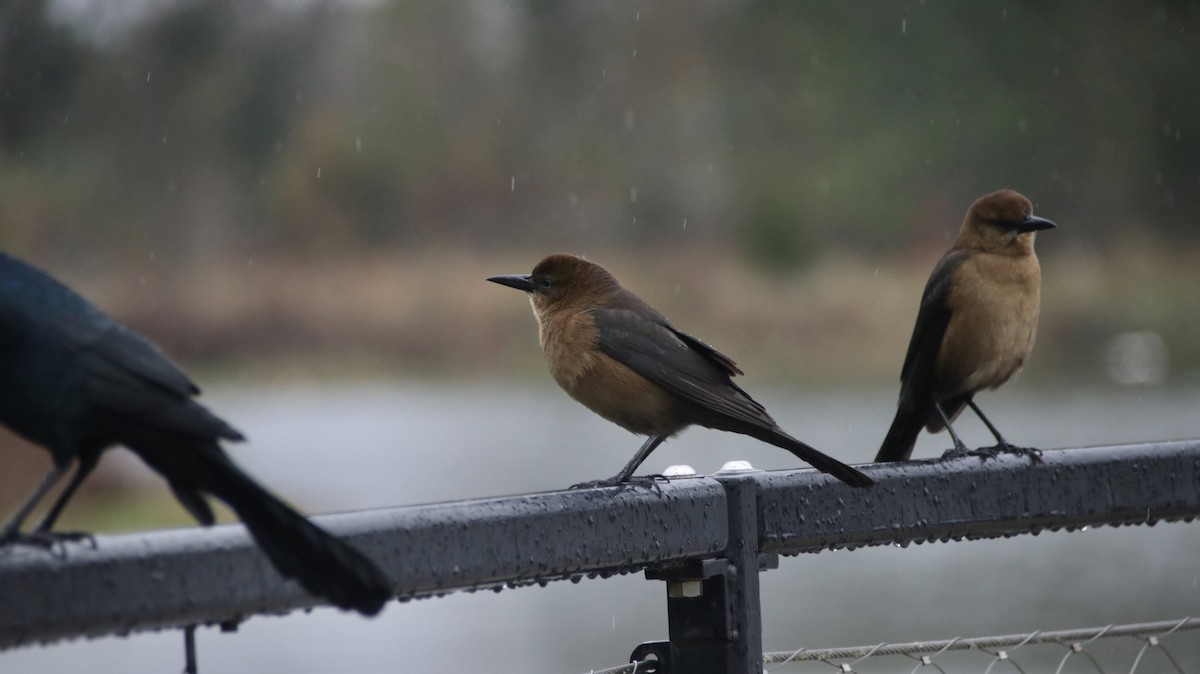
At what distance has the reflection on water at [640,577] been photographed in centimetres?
1249

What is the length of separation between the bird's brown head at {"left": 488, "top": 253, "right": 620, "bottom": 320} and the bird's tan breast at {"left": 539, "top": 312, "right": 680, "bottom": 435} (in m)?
0.13

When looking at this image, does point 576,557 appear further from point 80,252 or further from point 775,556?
point 80,252

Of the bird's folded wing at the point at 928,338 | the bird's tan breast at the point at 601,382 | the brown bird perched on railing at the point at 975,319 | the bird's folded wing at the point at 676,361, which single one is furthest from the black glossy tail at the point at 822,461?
the bird's folded wing at the point at 928,338

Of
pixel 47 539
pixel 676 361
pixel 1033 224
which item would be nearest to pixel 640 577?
pixel 1033 224

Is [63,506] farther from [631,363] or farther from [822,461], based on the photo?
[631,363]

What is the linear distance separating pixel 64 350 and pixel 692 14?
1911 inches

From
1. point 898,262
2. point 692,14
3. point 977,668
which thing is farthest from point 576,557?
point 692,14

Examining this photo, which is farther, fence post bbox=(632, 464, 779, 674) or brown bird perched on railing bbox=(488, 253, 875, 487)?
brown bird perched on railing bbox=(488, 253, 875, 487)

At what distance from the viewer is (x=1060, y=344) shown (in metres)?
35.4

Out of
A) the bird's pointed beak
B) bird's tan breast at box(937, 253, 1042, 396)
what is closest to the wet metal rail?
bird's tan breast at box(937, 253, 1042, 396)

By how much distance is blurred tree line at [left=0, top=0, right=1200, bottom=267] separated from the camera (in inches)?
1491

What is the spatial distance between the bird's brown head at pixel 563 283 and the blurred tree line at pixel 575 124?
3191 cm

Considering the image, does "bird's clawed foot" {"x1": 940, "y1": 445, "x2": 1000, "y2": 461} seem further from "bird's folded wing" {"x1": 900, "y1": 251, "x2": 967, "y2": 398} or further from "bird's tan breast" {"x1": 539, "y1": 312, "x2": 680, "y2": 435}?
"bird's tan breast" {"x1": 539, "y1": 312, "x2": 680, "y2": 435}

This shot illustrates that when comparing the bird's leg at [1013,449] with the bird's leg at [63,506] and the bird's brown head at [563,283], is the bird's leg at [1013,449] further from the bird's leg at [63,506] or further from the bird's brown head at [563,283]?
the bird's leg at [63,506]
